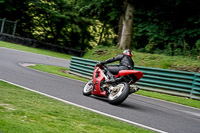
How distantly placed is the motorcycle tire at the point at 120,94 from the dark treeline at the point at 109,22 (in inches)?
449

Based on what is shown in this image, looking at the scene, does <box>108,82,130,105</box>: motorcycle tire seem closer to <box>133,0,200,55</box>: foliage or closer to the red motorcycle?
the red motorcycle

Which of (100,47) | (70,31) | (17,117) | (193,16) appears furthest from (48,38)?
(17,117)

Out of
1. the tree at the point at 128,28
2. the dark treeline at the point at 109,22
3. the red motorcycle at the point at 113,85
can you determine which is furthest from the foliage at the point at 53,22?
the red motorcycle at the point at 113,85

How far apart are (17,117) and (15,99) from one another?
1767mm

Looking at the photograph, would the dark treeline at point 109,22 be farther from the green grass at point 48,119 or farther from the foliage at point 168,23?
the green grass at point 48,119

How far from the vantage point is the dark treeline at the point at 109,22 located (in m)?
23.1

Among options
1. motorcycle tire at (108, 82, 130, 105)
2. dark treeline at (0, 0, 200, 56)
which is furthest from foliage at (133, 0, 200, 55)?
motorcycle tire at (108, 82, 130, 105)

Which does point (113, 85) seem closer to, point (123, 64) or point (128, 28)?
point (123, 64)

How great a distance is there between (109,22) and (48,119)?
32057mm

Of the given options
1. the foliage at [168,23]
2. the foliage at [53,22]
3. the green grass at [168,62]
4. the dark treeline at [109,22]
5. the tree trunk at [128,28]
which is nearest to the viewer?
the green grass at [168,62]

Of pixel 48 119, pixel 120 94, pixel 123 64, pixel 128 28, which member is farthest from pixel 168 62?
pixel 48 119

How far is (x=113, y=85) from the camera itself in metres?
8.88

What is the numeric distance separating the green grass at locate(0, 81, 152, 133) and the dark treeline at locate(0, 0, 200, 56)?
539 inches

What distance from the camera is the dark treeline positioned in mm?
23094
